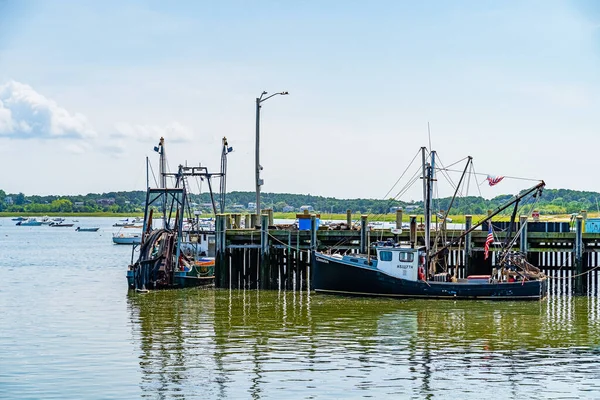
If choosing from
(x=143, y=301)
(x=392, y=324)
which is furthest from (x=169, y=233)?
(x=392, y=324)

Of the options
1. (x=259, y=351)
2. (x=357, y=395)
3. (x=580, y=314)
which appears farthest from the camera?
(x=580, y=314)

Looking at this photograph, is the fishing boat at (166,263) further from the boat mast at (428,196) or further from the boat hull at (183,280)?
the boat mast at (428,196)

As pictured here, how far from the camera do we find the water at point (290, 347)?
26.2 metres

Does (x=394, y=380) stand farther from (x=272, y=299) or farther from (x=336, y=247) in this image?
(x=336, y=247)

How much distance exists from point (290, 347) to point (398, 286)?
13492 millimetres

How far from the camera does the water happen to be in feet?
86.1

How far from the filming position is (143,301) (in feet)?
149

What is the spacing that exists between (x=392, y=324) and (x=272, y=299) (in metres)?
9.03

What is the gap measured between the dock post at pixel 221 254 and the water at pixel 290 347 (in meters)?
1.07

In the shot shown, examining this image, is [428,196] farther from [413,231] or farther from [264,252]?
[264,252]

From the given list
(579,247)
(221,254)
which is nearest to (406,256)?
(579,247)

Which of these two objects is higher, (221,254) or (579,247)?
(579,247)

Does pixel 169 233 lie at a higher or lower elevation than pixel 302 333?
higher

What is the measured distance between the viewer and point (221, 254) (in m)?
49.2
